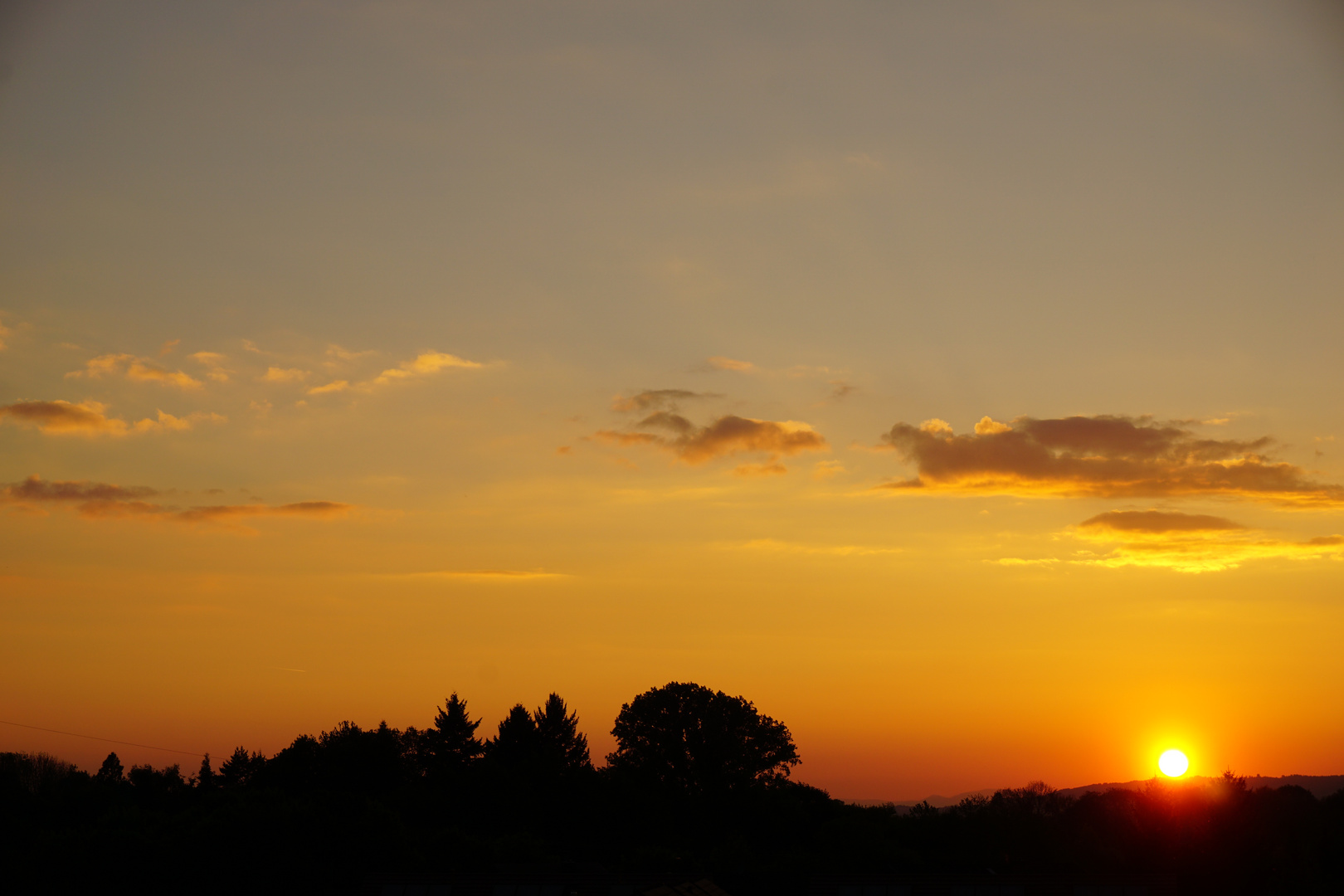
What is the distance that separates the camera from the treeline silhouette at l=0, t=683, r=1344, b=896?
68938 mm

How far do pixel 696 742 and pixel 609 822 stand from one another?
17.7 metres

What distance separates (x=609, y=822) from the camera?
384 feet

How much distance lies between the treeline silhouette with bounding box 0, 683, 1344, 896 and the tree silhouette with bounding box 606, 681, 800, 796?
235 mm

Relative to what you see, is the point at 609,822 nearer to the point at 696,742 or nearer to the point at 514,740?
the point at 696,742

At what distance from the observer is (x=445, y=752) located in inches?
6565

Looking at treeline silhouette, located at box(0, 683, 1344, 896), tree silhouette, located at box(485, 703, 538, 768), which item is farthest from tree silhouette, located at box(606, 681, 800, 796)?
tree silhouette, located at box(485, 703, 538, 768)

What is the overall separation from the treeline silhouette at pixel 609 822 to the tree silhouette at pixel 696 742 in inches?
9.3

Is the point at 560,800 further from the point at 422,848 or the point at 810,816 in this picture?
the point at 422,848

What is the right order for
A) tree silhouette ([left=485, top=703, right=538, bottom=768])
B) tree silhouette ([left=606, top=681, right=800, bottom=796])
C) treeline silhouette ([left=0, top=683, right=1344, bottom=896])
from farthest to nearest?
1. tree silhouette ([left=485, top=703, right=538, bottom=768])
2. tree silhouette ([left=606, top=681, right=800, bottom=796])
3. treeline silhouette ([left=0, top=683, right=1344, bottom=896])

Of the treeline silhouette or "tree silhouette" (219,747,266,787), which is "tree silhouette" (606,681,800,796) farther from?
"tree silhouette" (219,747,266,787)

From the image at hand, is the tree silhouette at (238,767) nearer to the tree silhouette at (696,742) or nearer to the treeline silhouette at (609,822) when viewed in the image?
the treeline silhouette at (609,822)

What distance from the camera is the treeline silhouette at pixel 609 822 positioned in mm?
68938

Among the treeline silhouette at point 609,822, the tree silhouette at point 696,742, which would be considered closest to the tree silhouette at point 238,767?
the treeline silhouette at point 609,822

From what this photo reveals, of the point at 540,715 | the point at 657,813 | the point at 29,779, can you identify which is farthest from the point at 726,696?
the point at 29,779
